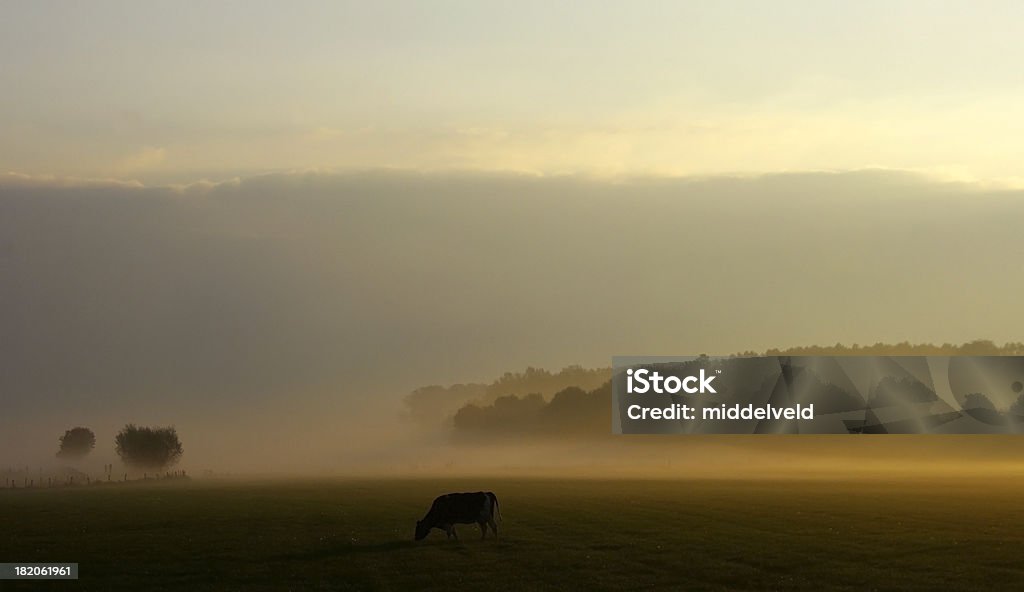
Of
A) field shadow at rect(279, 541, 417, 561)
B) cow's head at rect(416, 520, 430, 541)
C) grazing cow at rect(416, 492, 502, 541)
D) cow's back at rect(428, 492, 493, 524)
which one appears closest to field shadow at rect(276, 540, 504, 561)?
field shadow at rect(279, 541, 417, 561)

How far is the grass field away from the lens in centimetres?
3684

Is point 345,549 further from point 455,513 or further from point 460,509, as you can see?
point 460,509

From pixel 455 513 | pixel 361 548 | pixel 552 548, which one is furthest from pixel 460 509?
pixel 361 548

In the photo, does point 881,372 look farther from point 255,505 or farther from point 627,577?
point 627,577

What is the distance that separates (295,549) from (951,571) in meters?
26.4

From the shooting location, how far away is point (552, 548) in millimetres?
45125

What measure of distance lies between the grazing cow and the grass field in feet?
A: 3.36

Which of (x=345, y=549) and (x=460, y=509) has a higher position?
(x=460, y=509)

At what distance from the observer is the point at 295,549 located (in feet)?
149

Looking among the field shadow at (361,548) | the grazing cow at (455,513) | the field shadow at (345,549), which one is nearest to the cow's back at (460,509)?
the grazing cow at (455,513)

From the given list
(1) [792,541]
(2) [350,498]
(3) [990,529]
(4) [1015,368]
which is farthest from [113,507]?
Result: (4) [1015,368]

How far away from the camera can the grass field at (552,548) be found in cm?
3684

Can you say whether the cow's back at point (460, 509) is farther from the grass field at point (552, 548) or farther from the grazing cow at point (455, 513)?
the grass field at point (552, 548)

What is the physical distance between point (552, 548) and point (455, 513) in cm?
470
